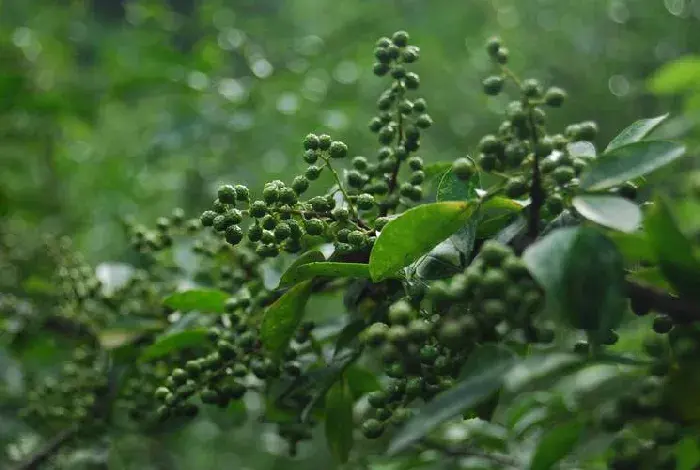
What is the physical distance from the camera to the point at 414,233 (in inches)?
51.3

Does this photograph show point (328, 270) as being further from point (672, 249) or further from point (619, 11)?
point (619, 11)

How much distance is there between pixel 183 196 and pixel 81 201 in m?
0.73

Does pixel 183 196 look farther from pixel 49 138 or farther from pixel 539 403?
pixel 539 403

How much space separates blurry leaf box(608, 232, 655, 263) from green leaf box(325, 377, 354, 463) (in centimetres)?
78

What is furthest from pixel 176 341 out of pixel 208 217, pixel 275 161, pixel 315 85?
pixel 315 85

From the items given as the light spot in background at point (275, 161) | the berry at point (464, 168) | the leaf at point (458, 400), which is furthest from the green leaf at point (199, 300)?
the light spot in background at point (275, 161)

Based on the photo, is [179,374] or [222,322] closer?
[179,374]

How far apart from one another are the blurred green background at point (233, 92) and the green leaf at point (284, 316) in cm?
184

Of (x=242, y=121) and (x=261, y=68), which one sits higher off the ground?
(x=261, y=68)

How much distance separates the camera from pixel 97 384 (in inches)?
95.7

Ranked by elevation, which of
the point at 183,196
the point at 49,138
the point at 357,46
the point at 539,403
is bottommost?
the point at 539,403

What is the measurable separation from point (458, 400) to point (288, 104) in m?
2.79

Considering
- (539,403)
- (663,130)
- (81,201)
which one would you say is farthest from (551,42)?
(539,403)

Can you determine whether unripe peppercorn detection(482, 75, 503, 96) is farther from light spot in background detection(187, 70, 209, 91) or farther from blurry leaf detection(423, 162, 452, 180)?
light spot in background detection(187, 70, 209, 91)
